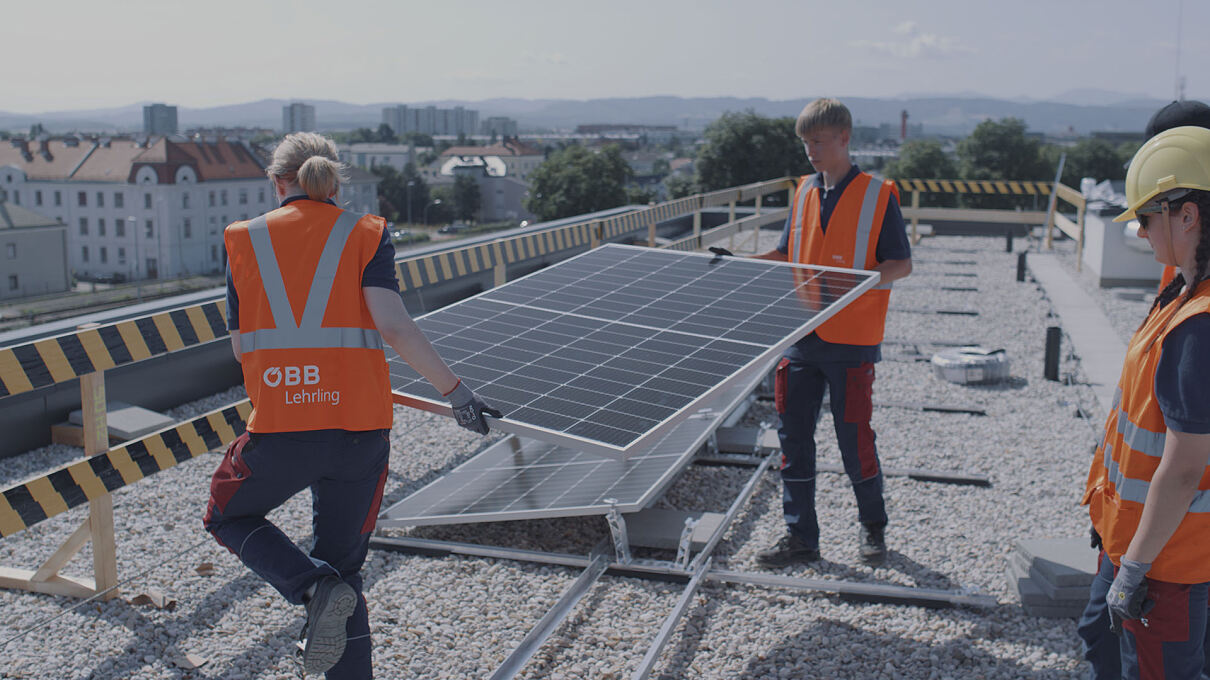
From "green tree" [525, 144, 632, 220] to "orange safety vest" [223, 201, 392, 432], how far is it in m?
71.2

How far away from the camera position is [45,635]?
4.34 metres

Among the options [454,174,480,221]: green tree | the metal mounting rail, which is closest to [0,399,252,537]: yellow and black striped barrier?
the metal mounting rail

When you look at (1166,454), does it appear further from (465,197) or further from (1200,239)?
(465,197)

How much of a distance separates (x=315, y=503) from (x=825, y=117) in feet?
10.7

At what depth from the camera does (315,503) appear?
335 cm

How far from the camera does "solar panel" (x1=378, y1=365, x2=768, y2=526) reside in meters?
5.30

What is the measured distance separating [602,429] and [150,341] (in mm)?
2424

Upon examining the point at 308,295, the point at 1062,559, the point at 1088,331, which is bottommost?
A: the point at 1062,559

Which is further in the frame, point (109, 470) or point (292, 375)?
point (109, 470)

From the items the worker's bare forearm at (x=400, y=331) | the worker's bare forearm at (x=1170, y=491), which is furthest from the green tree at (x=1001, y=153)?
the worker's bare forearm at (x=400, y=331)

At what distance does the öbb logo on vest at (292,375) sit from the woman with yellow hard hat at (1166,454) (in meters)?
2.54

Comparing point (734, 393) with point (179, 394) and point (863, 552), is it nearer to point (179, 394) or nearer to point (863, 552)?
point (863, 552)

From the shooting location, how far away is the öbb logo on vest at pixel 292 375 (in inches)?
125

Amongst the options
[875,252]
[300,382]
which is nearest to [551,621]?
[300,382]
